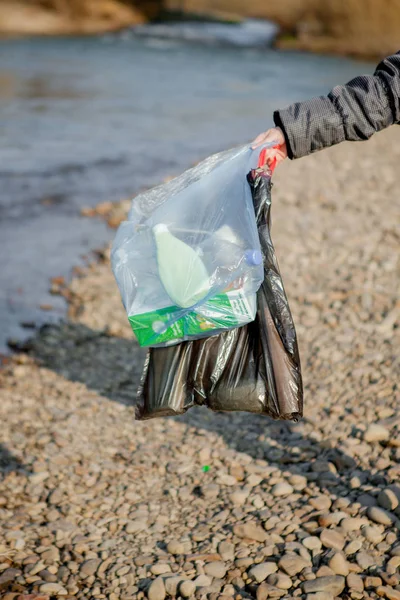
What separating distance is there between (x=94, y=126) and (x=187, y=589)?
1250cm

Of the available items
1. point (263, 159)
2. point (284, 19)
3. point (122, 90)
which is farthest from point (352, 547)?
point (284, 19)

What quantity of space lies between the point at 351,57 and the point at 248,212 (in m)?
30.5

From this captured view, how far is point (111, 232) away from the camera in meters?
7.83

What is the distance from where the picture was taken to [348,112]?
8.02 ft

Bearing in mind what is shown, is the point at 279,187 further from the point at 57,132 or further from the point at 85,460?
the point at 57,132

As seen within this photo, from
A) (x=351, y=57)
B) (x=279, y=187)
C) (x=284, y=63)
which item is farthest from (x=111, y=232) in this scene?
(x=351, y=57)

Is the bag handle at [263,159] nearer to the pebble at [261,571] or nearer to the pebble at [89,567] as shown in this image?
the pebble at [261,571]

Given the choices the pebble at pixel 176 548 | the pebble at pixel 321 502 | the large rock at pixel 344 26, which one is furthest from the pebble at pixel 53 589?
the large rock at pixel 344 26

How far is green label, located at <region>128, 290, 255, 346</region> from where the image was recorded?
257 cm

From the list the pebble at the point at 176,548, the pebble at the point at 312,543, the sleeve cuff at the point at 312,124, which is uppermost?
the sleeve cuff at the point at 312,124

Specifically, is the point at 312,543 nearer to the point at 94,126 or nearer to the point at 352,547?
the point at 352,547

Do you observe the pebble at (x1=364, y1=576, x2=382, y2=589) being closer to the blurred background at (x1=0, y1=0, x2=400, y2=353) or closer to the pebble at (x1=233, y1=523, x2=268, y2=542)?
the pebble at (x1=233, y1=523, x2=268, y2=542)

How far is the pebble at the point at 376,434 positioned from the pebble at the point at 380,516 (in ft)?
1.81

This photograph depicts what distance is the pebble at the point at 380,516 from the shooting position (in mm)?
2857
